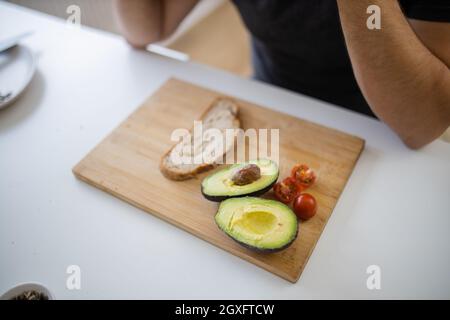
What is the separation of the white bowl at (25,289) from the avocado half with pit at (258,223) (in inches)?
13.9

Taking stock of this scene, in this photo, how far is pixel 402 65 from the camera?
0.84m

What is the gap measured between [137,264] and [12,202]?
0.37 m

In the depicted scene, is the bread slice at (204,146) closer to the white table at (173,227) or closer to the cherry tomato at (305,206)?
the white table at (173,227)

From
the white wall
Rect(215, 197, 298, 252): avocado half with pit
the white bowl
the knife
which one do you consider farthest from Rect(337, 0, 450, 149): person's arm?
the white wall

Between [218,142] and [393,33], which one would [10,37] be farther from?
[393,33]

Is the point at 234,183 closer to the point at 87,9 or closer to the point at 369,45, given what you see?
the point at 369,45

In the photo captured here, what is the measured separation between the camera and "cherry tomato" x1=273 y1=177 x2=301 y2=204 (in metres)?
0.81

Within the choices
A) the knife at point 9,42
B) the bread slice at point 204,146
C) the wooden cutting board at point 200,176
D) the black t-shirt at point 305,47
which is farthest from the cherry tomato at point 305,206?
the knife at point 9,42

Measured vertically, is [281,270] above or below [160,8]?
below

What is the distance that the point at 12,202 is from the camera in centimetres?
88

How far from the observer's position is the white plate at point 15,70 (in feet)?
3.73

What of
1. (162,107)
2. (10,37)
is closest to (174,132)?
(162,107)

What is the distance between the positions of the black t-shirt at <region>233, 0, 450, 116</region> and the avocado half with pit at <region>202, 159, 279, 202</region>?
19.9 inches

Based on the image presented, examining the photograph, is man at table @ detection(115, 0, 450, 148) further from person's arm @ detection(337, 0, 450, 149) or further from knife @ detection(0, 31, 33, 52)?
knife @ detection(0, 31, 33, 52)
